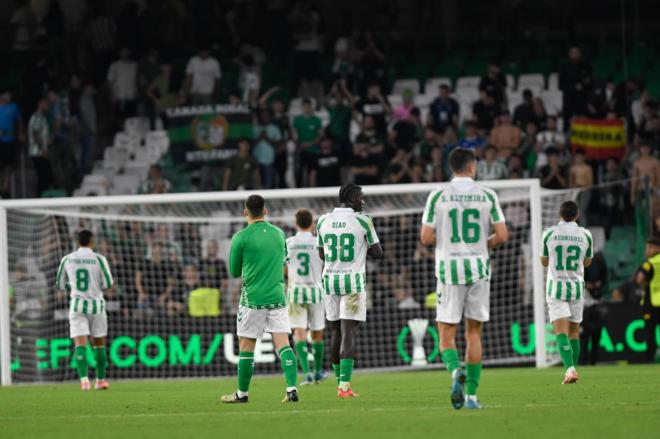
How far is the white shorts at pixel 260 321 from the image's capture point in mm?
13031

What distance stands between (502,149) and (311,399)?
13111 mm

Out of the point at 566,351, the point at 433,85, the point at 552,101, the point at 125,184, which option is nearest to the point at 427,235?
the point at 566,351

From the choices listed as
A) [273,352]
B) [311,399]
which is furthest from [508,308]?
[311,399]

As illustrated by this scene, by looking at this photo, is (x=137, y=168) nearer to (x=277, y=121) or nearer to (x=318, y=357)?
(x=277, y=121)

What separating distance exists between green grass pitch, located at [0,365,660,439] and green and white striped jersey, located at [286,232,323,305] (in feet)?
3.73

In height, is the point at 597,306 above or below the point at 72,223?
below

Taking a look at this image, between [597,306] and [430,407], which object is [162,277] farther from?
[430,407]

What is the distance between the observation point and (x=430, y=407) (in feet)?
39.8

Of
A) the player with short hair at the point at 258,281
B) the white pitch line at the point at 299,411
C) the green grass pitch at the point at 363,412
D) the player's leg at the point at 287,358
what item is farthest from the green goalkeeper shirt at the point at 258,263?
the white pitch line at the point at 299,411

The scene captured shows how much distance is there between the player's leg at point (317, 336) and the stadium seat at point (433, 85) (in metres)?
12.6

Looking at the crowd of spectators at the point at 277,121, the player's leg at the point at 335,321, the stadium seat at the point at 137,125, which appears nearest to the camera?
the player's leg at the point at 335,321

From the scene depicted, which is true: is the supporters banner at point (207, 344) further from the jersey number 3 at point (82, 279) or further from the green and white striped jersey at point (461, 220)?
the green and white striped jersey at point (461, 220)

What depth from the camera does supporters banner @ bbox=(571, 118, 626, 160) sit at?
26.6 metres

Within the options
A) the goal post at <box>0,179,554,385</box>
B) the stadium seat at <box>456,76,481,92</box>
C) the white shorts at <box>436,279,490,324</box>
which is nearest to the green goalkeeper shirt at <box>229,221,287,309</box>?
the white shorts at <box>436,279,490,324</box>
